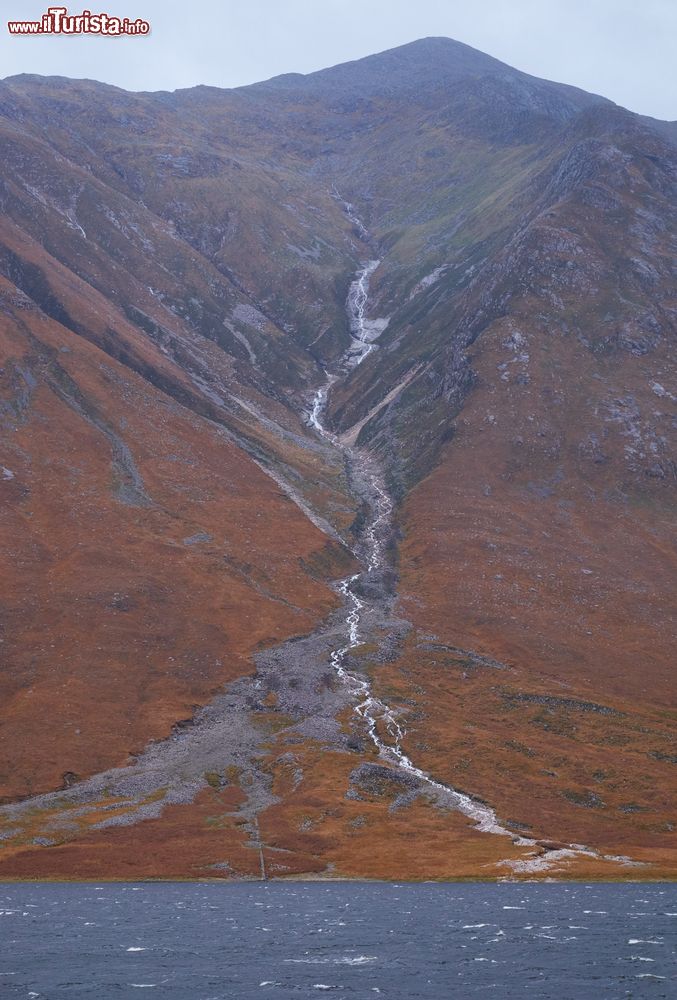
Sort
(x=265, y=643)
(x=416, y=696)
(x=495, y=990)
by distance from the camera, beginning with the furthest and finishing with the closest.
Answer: (x=265, y=643)
(x=416, y=696)
(x=495, y=990)

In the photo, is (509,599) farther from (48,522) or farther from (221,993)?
(221,993)

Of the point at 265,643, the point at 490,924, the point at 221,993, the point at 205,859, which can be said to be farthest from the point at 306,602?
the point at 221,993

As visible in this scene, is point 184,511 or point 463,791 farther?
point 184,511

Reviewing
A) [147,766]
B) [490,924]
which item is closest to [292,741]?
[147,766]

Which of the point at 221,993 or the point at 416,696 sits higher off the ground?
the point at 221,993

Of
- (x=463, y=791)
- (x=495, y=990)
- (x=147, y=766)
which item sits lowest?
(x=147, y=766)

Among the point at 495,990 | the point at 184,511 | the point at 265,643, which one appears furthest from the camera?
the point at 184,511

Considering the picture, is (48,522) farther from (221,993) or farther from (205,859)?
(221,993)
